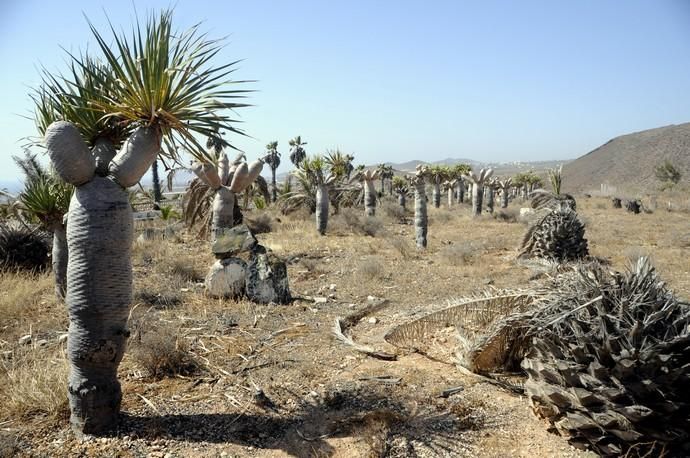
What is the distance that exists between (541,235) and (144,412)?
8.44 metres

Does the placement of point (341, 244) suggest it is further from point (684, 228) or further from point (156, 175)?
point (156, 175)

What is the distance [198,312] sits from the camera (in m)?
6.23

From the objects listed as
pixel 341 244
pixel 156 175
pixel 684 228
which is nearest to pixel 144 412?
pixel 341 244

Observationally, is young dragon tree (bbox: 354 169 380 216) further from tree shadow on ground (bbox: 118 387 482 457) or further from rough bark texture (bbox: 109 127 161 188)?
rough bark texture (bbox: 109 127 161 188)

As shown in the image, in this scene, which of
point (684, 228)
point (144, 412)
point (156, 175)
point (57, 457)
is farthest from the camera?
point (156, 175)

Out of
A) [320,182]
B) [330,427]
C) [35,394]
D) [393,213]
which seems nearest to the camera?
[330,427]

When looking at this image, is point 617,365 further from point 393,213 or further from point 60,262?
point 393,213

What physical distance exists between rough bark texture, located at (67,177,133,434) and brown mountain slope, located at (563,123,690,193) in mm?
58141

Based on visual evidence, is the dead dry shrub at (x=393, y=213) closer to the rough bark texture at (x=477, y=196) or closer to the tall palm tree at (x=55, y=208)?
the rough bark texture at (x=477, y=196)

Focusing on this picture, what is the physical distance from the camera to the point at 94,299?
3.20m

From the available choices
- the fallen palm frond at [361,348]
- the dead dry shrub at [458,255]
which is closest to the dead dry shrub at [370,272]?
the dead dry shrub at [458,255]

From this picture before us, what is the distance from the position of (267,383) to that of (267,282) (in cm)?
286

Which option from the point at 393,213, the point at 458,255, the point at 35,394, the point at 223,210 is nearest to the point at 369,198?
the point at 393,213

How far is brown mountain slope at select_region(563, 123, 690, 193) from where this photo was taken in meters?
55.1
